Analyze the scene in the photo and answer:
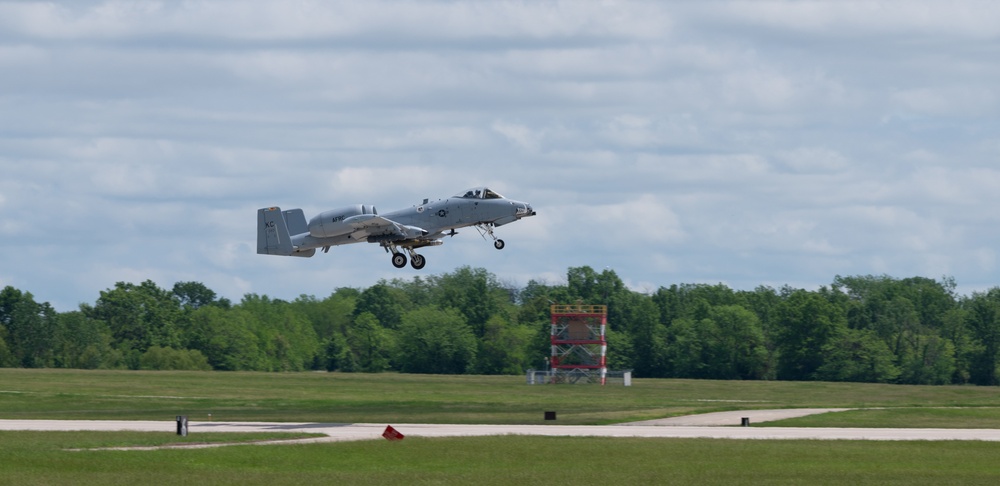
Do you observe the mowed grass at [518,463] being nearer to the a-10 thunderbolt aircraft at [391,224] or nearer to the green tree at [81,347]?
the a-10 thunderbolt aircraft at [391,224]

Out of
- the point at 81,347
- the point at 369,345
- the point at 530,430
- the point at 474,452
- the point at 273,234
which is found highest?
the point at 273,234

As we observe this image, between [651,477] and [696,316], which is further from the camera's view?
[696,316]

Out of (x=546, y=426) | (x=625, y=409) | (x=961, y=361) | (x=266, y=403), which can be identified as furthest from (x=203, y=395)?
(x=961, y=361)

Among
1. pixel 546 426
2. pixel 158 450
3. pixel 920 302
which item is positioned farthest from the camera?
pixel 920 302

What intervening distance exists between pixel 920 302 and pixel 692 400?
8769cm

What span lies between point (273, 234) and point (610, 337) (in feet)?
299

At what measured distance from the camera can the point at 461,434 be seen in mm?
60156

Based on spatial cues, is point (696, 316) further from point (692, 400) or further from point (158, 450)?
point (158, 450)

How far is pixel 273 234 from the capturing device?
7106 centimetres

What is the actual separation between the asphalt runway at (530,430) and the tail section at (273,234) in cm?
845

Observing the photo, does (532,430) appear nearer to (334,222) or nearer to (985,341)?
(334,222)

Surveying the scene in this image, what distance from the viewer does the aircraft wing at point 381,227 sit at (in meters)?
68.8

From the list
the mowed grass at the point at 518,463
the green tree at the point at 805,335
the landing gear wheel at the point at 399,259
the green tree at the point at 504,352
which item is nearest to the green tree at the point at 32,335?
the green tree at the point at 504,352

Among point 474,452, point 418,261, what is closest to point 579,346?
point 418,261
